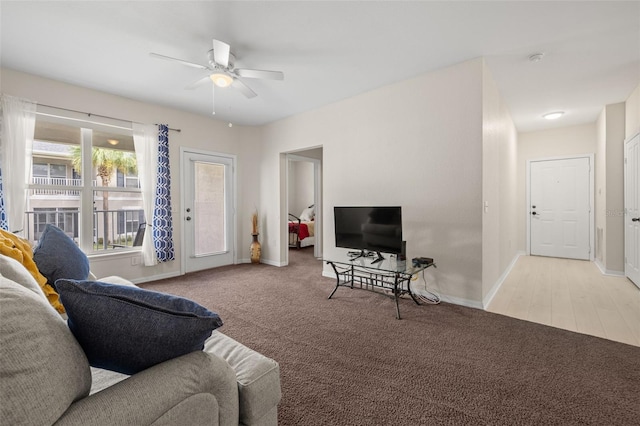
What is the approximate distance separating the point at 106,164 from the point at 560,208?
798cm

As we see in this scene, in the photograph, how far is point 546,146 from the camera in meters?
5.88

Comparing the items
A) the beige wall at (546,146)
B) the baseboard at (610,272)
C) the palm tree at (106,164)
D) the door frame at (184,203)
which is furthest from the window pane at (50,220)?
the beige wall at (546,146)

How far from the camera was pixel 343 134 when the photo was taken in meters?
4.23

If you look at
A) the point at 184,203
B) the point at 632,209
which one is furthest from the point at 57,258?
the point at 632,209

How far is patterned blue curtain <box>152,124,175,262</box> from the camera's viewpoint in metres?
4.30

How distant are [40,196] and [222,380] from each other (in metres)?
4.09

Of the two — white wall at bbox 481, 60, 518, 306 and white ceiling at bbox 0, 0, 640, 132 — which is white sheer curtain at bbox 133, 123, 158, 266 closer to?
white ceiling at bbox 0, 0, 640, 132

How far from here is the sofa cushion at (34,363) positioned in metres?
0.61

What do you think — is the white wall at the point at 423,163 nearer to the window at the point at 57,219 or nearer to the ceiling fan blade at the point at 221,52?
the ceiling fan blade at the point at 221,52

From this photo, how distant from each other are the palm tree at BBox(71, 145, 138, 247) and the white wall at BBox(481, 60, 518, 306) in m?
4.72

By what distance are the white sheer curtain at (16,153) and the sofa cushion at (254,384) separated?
3.54 m

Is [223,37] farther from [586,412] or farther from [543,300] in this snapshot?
[543,300]

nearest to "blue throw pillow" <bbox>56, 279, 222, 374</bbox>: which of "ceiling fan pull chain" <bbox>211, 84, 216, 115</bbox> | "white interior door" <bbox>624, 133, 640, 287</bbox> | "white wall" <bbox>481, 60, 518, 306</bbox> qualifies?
"white wall" <bbox>481, 60, 518, 306</bbox>

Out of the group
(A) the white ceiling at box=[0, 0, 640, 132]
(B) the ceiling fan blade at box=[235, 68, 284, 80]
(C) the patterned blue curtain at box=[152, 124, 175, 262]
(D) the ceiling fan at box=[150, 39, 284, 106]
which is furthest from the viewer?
(C) the patterned blue curtain at box=[152, 124, 175, 262]
